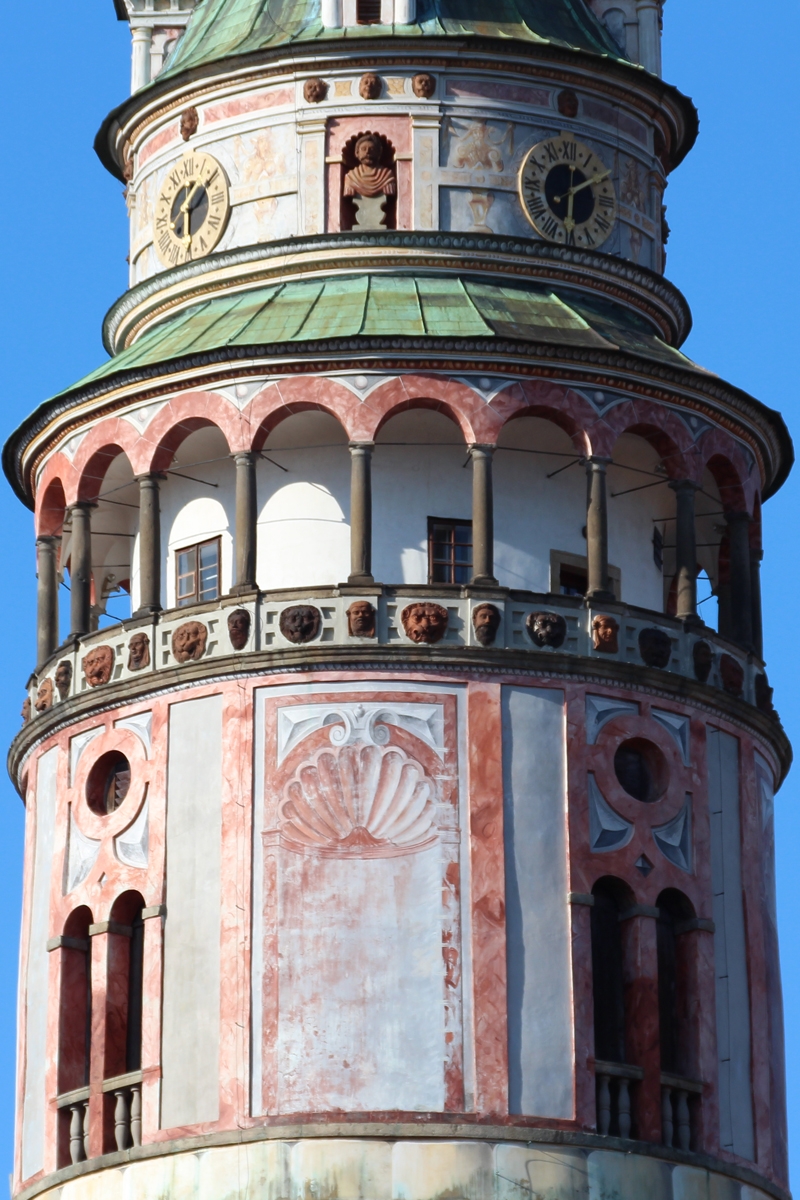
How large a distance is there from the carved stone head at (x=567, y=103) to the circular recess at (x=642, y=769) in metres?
9.21

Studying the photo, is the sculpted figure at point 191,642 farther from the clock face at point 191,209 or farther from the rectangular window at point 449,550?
the clock face at point 191,209

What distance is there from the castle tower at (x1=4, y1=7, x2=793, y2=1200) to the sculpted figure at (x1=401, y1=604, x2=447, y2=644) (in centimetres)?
7

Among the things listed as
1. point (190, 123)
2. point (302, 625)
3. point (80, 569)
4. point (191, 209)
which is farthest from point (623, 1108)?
point (190, 123)

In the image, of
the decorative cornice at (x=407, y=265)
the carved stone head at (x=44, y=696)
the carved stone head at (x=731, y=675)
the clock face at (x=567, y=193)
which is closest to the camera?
the carved stone head at (x=731, y=675)

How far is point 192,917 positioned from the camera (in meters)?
49.6

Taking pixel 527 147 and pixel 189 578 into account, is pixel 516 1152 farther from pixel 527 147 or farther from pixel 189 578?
pixel 527 147

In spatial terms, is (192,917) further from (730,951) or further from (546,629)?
(730,951)

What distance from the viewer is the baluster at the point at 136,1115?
49.2 m

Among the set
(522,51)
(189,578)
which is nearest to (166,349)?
(189,578)

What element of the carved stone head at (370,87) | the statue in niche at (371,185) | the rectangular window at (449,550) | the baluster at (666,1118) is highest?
the carved stone head at (370,87)

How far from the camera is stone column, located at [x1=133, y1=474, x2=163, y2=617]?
169 feet

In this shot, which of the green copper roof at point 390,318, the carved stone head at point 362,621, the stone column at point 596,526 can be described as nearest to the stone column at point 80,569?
the green copper roof at point 390,318

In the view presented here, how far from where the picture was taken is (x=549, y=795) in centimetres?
4991

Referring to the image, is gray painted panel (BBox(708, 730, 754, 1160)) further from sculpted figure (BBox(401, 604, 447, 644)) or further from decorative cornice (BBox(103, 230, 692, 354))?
decorative cornice (BBox(103, 230, 692, 354))
